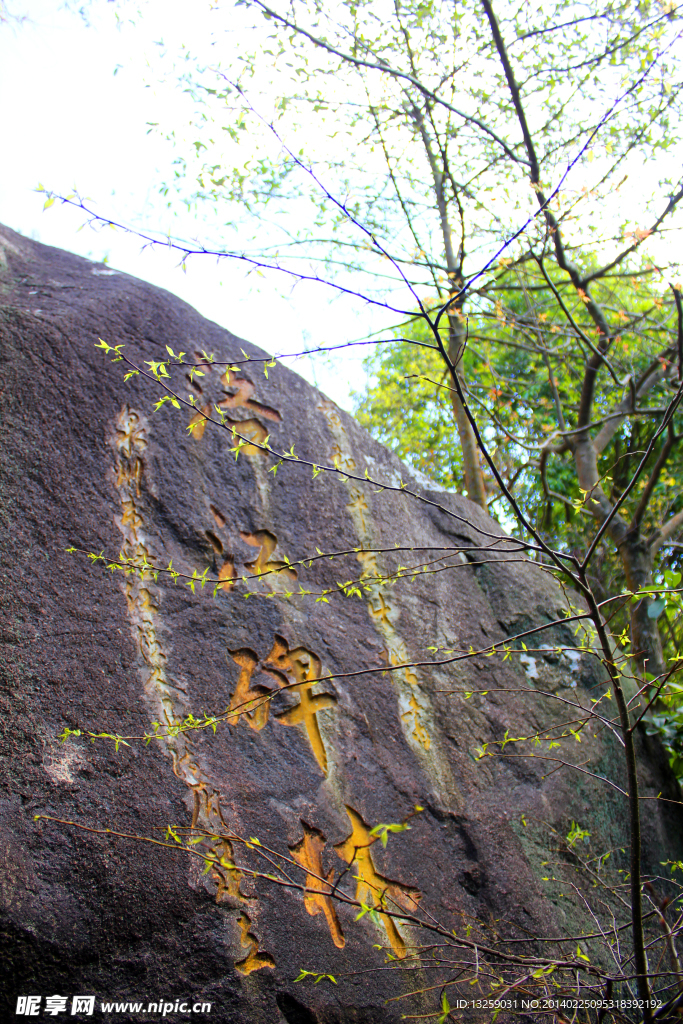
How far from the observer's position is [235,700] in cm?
261

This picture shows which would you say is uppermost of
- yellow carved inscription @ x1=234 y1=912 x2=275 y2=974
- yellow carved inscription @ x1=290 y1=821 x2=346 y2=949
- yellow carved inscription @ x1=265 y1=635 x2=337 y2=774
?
yellow carved inscription @ x1=265 y1=635 x2=337 y2=774

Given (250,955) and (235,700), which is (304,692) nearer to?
(235,700)

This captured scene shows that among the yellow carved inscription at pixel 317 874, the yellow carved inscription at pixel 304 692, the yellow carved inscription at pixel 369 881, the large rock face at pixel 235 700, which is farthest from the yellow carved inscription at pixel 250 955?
the yellow carved inscription at pixel 304 692

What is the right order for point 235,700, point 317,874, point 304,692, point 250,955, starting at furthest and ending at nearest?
point 304,692, point 235,700, point 317,874, point 250,955

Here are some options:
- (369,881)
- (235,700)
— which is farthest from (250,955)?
(235,700)

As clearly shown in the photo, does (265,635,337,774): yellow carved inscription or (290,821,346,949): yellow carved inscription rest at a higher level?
(265,635,337,774): yellow carved inscription

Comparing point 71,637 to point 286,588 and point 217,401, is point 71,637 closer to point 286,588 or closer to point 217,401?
point 286,588

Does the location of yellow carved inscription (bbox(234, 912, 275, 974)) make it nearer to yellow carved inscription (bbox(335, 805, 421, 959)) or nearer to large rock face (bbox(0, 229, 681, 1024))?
large rock face (bbox(0, 229, 681, 1024))

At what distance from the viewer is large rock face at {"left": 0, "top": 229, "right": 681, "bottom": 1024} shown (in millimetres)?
2059

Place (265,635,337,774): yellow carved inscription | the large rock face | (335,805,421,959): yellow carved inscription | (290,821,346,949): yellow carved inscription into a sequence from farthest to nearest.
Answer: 1. (265,635,337,774): yellow carved inscription
2. (335,805,421,959): yellow carved inscription
3. (290,821,346,949): yellow carved inscription
4. the large rock face

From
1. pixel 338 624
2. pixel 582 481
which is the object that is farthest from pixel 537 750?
pixel 582 481

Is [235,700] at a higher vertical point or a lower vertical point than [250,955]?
higher

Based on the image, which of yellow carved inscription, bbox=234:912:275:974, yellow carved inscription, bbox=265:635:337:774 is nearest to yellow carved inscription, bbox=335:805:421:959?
yellow carved inscription, bbox=265:635:337:774

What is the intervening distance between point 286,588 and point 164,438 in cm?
93
